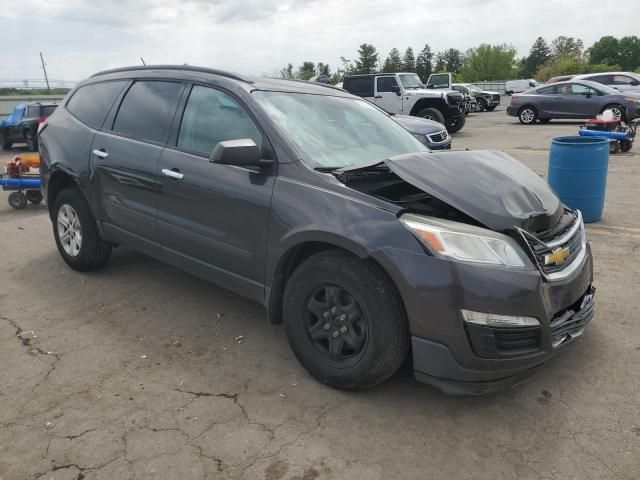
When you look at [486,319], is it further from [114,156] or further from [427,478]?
[114,156]

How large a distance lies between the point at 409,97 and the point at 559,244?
14.2m

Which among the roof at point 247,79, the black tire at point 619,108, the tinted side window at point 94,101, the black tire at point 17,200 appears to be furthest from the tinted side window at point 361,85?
the roof at point 247,79

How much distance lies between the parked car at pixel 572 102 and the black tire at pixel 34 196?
16.1 metres

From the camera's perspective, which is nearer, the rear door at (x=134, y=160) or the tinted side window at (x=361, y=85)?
the rear door at (x=134, y=160)

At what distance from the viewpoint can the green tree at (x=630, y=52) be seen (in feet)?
318

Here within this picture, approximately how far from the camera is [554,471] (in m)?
2.37

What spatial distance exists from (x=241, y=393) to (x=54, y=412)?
0.99 m

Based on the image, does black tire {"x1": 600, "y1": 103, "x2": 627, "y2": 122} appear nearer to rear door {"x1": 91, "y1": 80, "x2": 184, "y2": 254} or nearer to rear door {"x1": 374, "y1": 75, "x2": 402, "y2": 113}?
rear door {"x1": 374, "y1": 75, "x2": 402, "y2": 113}

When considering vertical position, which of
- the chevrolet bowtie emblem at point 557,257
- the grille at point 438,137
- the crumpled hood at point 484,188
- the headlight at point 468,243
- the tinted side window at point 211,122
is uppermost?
the tinted side window at point 211,122

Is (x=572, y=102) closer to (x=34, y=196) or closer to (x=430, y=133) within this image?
(x=430, y=133)

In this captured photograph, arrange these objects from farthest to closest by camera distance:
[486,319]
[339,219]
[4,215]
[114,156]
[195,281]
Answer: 1. [4,215]
2. [195,281]
3. [114,156]
4. [339,219]
5. [486,319]

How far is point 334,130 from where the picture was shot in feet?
11.9

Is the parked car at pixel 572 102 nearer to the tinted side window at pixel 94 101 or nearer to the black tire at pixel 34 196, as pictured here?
the black tire at pixel 34 196

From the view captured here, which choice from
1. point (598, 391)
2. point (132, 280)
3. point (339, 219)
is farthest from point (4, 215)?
point (598, 391)
